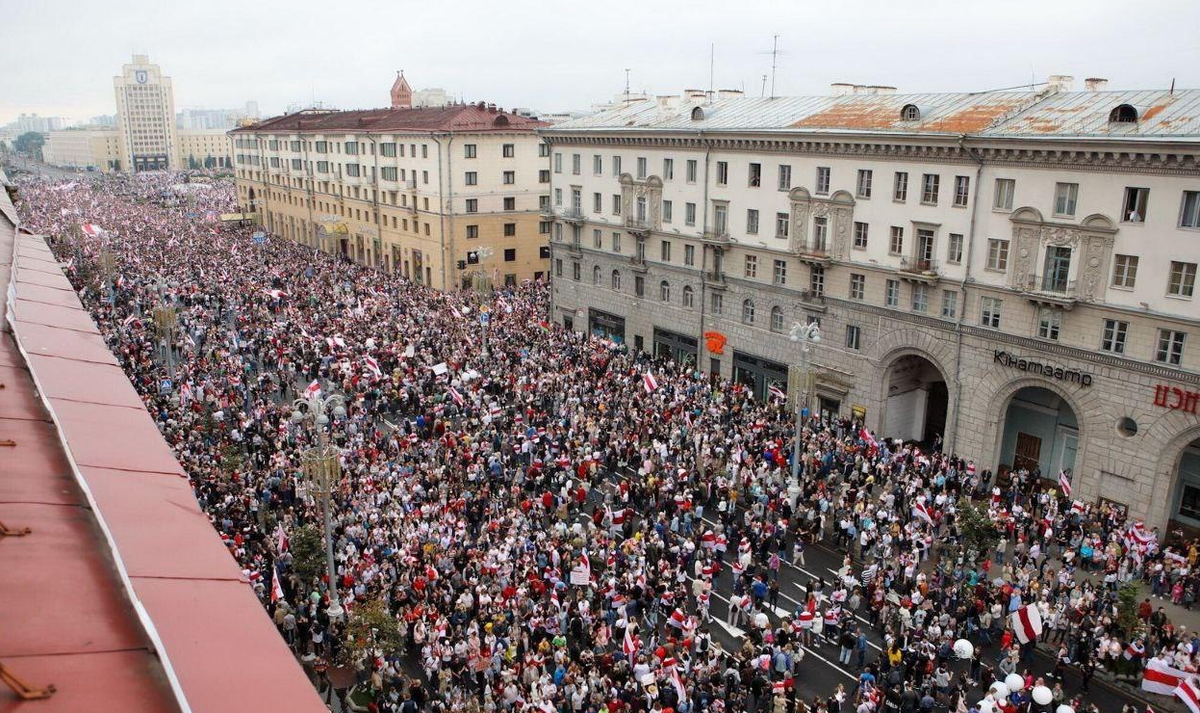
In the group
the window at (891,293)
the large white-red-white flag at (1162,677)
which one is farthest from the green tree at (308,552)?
the window at (891,293)

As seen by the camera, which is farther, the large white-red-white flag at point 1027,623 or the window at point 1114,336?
the window at point 1114,336

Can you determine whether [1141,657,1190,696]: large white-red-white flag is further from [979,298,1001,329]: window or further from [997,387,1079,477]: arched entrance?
[979,298,1001,329]: window

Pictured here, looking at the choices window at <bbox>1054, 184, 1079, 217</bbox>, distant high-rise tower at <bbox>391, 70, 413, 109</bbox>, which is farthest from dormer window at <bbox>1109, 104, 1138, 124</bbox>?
distant high-rise tower at <bbox>391, 70, 413, 109</bbox>

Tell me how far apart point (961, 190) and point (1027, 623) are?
20028 millimetres

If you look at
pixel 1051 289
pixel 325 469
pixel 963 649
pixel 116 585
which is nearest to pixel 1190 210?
pixel 1051 289

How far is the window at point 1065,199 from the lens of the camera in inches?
1256

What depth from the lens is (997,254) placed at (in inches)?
1366

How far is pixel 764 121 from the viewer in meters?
45.7

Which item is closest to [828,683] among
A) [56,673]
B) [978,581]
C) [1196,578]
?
[978,581]

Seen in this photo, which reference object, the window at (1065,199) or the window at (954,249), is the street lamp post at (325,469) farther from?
the window at (1065,199)

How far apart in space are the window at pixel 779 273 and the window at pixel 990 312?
35.3 feet

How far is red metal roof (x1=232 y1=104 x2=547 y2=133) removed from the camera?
240ft

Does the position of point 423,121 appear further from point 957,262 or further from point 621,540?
point 621,540

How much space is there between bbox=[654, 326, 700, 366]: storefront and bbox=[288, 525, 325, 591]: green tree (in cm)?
2986
